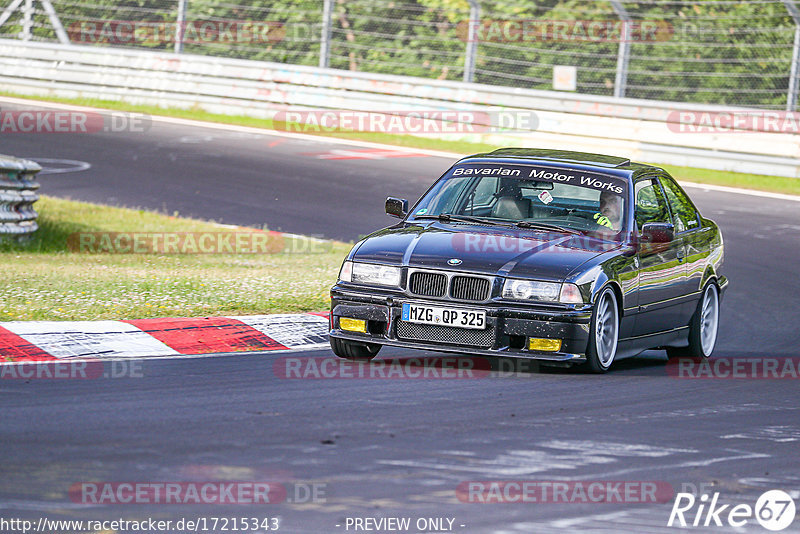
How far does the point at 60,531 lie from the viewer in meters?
4.64

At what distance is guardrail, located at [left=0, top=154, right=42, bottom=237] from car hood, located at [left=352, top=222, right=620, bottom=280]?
216 inches

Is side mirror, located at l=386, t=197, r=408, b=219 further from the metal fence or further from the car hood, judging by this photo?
the metal fence

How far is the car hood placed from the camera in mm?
8172

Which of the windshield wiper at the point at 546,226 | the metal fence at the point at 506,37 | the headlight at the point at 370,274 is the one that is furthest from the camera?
the metal fence at the point at 506,37

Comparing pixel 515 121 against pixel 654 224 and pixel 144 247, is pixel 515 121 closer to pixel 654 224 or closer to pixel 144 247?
pixel 144 247

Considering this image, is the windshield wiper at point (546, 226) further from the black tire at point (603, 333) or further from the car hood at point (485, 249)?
the black tire at point (603, 333)

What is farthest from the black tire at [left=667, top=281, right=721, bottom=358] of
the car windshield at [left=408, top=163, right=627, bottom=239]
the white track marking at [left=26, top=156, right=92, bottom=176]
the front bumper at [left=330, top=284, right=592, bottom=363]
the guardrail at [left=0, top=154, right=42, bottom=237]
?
the white track marking at [left=26, top=156, right=92, bottom=176]

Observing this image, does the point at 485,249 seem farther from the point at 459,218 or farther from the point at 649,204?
the point at 649,204

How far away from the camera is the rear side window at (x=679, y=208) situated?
1004 cm

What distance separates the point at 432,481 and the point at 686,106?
→ 16.6 meters

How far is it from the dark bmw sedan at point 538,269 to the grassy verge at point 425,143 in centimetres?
1028

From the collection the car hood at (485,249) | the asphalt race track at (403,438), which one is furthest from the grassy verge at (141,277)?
the car hood at (485,249)

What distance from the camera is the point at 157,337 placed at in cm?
902

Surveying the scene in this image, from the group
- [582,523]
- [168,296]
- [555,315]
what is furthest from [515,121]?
[582,523]
